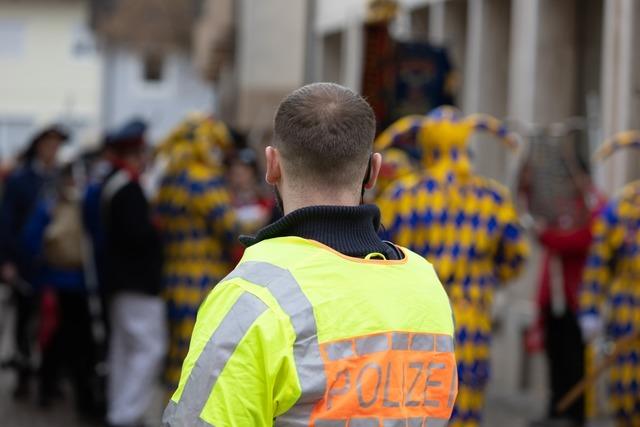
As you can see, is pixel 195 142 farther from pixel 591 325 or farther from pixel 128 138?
pixel 591 325

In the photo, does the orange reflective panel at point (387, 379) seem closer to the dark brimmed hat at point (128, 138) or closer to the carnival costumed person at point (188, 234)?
the carnival costumed person at point (188, 234)

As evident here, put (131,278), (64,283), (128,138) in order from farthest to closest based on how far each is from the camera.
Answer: (64,283) → (128,138) → (131,278)

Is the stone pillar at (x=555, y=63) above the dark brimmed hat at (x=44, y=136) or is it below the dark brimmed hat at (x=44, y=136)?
above

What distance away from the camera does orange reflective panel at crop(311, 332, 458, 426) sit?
8.74ft

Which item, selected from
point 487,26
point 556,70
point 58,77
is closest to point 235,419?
point 556,70

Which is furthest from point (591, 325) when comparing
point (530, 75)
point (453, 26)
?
point (453, 26)

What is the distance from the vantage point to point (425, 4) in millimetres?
14539

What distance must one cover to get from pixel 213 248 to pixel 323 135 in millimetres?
5848

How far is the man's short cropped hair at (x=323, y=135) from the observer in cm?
276

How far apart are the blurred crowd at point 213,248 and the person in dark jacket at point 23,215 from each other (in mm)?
14

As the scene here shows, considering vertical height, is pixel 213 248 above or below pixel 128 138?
below

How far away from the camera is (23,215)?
36.1 feet

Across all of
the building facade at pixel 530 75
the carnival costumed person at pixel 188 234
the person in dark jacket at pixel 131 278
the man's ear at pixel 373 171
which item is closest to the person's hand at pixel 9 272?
the person in dark jacket at pixel 131 278

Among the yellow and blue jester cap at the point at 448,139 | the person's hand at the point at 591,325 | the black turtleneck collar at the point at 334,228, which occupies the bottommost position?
the person's hand at the point at 591,325
